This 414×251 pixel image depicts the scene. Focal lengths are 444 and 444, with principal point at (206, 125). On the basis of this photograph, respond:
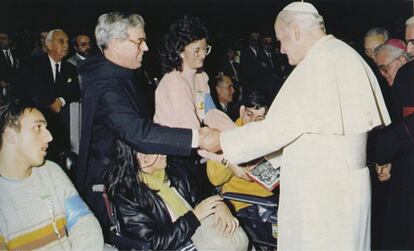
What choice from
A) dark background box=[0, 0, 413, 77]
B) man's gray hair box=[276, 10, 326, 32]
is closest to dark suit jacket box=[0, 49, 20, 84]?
dark background box=[0, 0, 413, 77]

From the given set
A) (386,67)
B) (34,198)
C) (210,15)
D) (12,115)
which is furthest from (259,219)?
(210,15)

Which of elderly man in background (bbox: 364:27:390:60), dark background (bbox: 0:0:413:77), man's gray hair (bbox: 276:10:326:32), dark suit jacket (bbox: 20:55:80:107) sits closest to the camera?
man's gray hair (bbox: 276:10:326:32)

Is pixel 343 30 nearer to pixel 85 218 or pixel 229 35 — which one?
pixel 229 35

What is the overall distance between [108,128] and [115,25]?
645mm

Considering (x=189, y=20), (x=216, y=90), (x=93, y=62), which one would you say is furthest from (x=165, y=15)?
(x=93, y=62)

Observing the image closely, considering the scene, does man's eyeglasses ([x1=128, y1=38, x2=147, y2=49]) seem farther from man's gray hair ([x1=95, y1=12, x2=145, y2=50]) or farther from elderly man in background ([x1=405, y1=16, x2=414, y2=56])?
elderly man in background ([x1=405, y1=16, x2=414, y2=56])

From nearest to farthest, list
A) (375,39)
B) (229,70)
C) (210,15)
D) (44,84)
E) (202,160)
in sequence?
1. (202,160)
2. (375,39)
3. (44,84)
4. (229,70)
5. (210,15)

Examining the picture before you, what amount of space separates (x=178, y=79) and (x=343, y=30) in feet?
31.3

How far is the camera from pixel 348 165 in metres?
2.41

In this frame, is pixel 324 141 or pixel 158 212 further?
pixel 158 212

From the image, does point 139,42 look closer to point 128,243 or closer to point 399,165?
point 128,243

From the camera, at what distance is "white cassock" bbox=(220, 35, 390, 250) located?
2371mm

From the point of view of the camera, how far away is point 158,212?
8.77ft

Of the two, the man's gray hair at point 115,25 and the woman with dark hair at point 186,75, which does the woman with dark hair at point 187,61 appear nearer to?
the woman with dark hair at point 186,75
